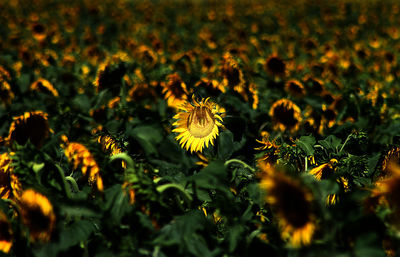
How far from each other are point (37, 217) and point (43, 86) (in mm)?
1989

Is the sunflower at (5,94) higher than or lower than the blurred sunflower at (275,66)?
higher

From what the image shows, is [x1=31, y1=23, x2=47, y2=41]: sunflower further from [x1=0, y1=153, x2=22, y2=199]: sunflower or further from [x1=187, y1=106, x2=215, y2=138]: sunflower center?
[x1=0, y1=153, x2=22, y2=199]: sunflower

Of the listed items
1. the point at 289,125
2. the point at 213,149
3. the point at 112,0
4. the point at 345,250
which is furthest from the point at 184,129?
the point at 112,0

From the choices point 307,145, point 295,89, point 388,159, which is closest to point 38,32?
point 295,89

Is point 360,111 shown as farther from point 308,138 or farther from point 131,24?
point 131,24

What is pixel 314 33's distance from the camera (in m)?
7.86

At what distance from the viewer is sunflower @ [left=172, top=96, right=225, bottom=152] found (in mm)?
1954

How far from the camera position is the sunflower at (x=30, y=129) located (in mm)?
1428

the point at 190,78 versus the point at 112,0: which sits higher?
the point at 190,78

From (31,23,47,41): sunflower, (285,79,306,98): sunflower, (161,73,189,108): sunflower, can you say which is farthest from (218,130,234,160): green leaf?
(31,23,47,41): sunflower

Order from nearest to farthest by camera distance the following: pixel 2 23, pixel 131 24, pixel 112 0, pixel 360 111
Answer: pixel 360 111 → pixel 2 23 → pixel 131 24 → pixel 112 0

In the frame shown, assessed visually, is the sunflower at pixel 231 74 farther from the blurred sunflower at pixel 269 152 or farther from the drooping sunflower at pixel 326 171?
the drooping sunflower at pixel 326 171

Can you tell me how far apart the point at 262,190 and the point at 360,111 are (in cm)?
143

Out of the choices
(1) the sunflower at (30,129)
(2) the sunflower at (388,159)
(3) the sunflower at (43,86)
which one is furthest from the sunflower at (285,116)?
(3) the sunflower at (43,86)
